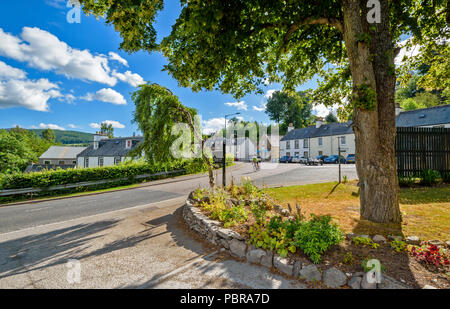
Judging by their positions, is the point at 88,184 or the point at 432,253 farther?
the point at 88,184

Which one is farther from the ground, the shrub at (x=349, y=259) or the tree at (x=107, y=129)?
the tree at (x=107, y=129)

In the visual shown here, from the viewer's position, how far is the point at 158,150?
8.70 m

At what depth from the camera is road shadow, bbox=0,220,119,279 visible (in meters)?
4.51

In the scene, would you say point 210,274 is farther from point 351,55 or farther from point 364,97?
point 351,55

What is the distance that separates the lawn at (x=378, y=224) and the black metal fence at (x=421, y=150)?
7.71 ft

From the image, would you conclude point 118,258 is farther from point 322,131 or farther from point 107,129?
point 107,129

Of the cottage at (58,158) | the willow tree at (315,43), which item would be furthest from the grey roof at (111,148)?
the willow tree at (315,43)

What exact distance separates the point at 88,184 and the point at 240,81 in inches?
619

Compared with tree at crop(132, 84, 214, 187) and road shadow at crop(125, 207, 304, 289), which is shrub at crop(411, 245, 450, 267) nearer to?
road shadow at crop(125, 207, 304, 289)

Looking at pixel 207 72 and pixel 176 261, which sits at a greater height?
pixel 207 72

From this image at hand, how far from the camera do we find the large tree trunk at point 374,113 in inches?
199

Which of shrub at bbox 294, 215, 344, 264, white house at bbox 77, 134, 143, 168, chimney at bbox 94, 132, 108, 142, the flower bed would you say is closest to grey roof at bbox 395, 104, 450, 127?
the flower bed

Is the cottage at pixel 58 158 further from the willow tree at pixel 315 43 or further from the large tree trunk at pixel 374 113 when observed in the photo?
the large tree trunk at pixel 374 113

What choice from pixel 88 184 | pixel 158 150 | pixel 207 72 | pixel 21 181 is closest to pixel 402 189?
pixel 207 72
